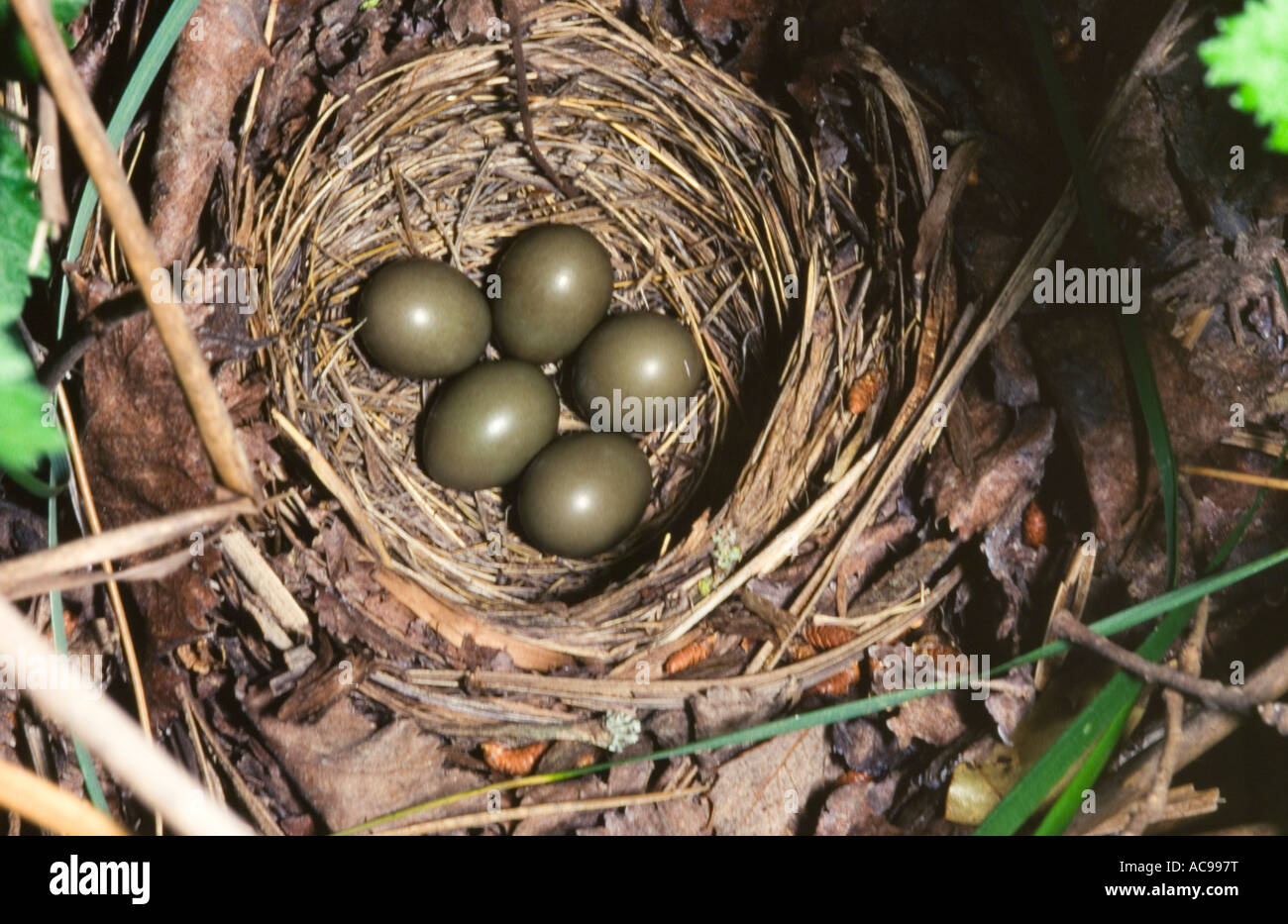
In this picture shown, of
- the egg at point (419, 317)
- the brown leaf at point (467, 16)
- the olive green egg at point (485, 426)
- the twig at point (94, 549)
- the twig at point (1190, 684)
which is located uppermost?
the brown leaf at point (467, 16)

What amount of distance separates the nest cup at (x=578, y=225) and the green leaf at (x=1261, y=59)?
4.24ft

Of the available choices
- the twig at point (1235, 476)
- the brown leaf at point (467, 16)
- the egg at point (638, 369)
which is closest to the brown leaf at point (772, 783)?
the twig at point (1235, 476)

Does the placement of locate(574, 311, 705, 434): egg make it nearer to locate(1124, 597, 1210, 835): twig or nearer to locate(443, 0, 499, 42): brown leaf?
locate(443, 0, 499, 42): brown leaf

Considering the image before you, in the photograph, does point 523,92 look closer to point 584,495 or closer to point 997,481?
point 584,495

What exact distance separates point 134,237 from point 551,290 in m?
1.59

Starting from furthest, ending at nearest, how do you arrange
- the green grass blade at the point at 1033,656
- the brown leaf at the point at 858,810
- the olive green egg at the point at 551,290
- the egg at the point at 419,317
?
the olive green egg at the point at 551,290
the egg at the point at 419,317
the brown leaf at the point at 858,810
the green grass blade at the point at 1033,656

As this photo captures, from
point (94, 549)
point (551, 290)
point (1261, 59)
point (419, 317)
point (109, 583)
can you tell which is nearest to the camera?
point (1261, 59)

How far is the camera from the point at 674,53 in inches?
102

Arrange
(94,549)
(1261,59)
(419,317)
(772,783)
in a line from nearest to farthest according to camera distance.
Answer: (1261,59)
(94,549)
(772,783)
(419,317)

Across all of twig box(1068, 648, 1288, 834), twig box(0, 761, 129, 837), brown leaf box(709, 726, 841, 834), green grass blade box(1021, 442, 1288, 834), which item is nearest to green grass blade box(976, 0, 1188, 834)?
green grass blade box(1021, 442, 1288, 834)

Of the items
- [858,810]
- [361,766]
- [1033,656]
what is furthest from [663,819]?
[1033,656]

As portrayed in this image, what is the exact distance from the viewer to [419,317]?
271cm

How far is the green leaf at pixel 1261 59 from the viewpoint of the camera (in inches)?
47.5

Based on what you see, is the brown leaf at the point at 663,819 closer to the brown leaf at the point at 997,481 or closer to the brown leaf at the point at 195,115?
the brown leaf at the point at 997,481
